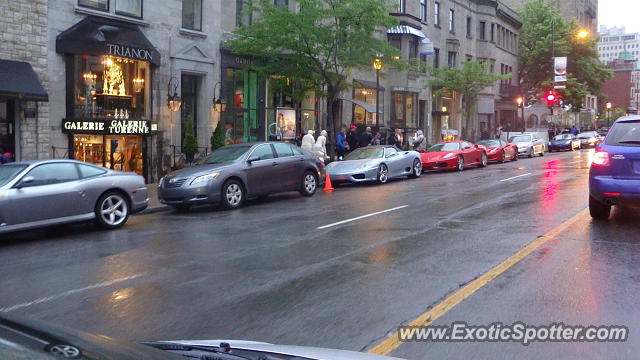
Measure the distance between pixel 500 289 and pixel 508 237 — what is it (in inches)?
120

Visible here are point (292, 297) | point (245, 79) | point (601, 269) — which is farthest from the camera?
point (245, 79)

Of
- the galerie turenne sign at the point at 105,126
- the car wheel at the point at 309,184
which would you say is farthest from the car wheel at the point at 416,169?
the galerie turenne sign at the point at 105,126

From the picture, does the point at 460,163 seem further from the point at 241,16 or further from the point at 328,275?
the point at 328,275

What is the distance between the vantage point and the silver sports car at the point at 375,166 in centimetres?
1894

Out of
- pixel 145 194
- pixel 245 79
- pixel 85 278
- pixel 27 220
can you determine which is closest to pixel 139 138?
pixel 245 79

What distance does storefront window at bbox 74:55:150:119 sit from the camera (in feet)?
61.8

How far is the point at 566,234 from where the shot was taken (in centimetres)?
907

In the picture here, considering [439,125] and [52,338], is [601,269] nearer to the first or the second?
[52,338]

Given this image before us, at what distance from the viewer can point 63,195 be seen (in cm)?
1047

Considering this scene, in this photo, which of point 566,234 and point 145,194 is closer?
point 566,234

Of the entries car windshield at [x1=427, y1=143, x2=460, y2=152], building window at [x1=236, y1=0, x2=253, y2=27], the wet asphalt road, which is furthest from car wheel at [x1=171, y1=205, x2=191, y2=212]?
car windshield at [x1=427, y1=143, x2=460, y2=152]

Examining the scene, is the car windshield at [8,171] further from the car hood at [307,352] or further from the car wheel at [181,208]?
the car hood at [307,352]

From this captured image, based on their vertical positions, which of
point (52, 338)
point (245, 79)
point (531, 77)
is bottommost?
point (52, 338)
